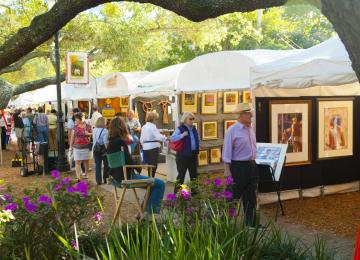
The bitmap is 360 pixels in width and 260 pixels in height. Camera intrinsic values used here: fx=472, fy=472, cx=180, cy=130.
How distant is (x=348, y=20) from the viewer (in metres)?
2.50

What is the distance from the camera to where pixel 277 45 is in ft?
102

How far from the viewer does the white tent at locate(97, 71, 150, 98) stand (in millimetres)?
15147

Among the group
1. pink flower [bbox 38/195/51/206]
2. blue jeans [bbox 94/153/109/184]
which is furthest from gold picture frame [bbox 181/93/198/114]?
pink flower [bbox 38/195/51/206]

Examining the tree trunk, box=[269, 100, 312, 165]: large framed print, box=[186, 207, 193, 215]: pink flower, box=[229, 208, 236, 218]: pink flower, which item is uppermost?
the tree trunk

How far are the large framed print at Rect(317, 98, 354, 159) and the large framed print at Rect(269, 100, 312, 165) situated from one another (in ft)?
1.02

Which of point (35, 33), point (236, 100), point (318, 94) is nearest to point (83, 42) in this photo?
point (236, 100)

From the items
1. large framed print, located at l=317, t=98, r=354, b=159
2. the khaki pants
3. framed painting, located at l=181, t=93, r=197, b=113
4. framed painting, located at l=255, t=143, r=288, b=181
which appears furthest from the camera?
the khaki pants

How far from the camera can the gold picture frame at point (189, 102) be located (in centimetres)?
1223

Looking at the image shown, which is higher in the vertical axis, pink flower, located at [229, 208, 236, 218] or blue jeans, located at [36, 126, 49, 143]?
blue jeans, located at [36, 126, 49, 143]

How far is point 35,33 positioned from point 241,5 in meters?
2.09

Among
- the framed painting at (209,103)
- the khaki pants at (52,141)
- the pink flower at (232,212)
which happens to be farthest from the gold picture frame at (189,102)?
the pink flower at (232,212)

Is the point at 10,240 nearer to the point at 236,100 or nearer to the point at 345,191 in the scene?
the point at 345,191

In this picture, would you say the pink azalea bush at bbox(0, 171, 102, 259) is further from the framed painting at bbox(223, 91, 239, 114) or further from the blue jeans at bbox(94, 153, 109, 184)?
the framed painting at bbox(223, 91, 239, 114)

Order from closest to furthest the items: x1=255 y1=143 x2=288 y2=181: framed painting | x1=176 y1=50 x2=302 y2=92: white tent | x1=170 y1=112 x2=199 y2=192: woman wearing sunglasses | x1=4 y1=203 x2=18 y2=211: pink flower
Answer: x1=4 y1=203 x2=18 y2=211: pink flower < x1=255 y1=143 x2=288 y2=181: framed painting < x1=170 y1=112 x2=199 y2=192: woman wearing sunglasses < x1=176 y1=50 x2=302 y2=92: white tent
